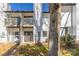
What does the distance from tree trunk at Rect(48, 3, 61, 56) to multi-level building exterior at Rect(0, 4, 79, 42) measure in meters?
0.03

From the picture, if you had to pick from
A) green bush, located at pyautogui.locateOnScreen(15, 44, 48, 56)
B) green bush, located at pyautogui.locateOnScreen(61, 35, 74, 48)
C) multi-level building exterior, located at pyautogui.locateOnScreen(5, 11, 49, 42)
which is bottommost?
green bush, located at pyautogui.locateOnScreen(15, 44, 48, 56)

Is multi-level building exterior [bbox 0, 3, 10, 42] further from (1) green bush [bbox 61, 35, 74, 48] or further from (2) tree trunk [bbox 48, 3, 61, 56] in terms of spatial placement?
(1) green bush [bbox 61, 35, 74, 48]

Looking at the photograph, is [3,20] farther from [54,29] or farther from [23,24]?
[54,29]

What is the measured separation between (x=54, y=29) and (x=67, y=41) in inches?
5.5

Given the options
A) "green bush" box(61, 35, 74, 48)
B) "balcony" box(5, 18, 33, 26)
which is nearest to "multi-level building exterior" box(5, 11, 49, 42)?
"balcony" box(5, 18, 33, 26)

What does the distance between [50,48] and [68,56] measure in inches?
6.1

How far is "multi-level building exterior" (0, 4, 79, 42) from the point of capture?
179cm

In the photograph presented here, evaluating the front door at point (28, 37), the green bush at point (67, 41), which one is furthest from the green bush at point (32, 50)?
the green bush at point (67, 41)

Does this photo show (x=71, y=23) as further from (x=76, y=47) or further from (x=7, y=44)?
(x=7, y=44)

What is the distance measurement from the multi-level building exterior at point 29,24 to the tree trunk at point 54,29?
0.03 metres

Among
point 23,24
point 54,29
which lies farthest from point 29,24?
point 54,29

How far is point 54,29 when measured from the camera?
179cm

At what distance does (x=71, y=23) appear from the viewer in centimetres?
180

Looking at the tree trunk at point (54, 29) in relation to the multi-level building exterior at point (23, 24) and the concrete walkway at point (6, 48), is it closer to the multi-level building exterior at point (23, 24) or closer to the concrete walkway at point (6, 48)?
the multi-level building exterior at point (23, 24)
